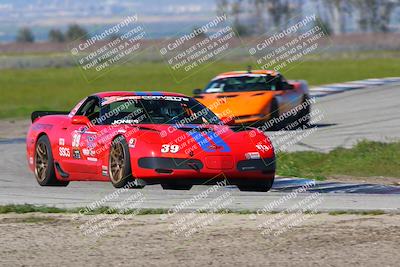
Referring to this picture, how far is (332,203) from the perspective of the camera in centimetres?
1112

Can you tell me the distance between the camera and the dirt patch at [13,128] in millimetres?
24362

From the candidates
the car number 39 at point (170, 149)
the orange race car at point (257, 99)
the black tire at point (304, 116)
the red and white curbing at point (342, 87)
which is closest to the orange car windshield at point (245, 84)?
the orange race car at point (257, 99)

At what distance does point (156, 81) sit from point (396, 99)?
25945mm

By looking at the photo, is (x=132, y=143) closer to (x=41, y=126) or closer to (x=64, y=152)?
(x=64, y=152)

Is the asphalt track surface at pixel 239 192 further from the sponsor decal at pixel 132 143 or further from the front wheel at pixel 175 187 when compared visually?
the sponsor decal at pixel 132 143

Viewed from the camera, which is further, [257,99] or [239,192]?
[257,99]

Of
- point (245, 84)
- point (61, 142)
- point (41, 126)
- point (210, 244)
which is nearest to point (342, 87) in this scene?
point (245, 84)

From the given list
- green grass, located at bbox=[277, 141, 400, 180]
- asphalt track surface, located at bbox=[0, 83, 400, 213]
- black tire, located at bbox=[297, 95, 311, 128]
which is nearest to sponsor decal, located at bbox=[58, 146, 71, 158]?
asphalt track surface, located at bbox=[0, 83, 400, 213]

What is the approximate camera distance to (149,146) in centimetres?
1238

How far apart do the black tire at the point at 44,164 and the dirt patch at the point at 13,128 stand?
9.65 meters

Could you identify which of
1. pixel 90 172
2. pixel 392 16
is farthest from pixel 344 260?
pixel 392 16

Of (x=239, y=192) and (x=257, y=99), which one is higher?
(x=239, y=192)

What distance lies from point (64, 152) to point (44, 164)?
526 millimetres

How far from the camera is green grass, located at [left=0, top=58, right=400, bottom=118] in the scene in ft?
130
